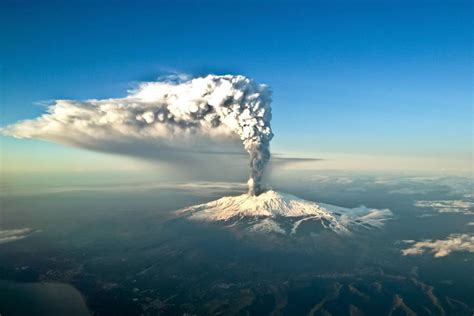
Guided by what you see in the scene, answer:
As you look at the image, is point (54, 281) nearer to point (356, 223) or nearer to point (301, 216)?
point (301, 216)

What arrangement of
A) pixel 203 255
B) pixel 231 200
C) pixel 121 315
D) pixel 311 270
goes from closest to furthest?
pixel 121 315
pixel 311 270
pixel 203 255
pixel 231 200

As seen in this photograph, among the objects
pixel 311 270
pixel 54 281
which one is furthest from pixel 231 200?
pixel 54 281

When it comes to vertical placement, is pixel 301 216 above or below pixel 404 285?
above

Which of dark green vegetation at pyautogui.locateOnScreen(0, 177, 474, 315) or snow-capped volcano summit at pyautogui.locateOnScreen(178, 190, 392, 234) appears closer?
dark green vegetation at pyautogui.locateOnScreen(0, 177, 474, 315)

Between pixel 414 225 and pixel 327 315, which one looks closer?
pixel 327 315

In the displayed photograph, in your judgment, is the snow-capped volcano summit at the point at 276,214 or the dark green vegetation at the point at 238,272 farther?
the snow-capped volcano summit at the point at 276,214

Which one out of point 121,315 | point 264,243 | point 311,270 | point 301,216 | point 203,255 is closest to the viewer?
point 121,315

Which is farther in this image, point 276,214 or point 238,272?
point 276,214
